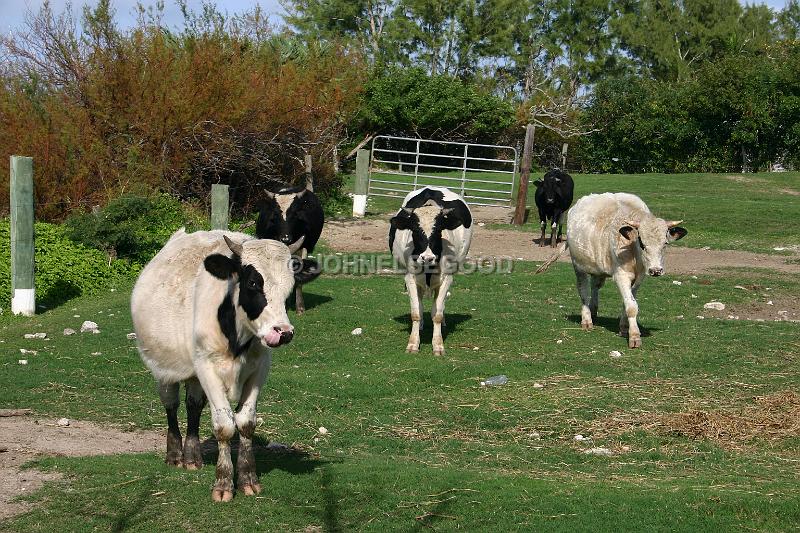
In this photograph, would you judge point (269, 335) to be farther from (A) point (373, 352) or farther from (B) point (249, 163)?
(B) point (249, 163)

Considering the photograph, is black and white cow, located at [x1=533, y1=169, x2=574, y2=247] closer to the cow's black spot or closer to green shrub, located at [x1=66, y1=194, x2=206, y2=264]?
green shrub, located at [x1=66, y1=194, x2=206, y2=264]

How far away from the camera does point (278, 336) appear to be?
663 centimetres

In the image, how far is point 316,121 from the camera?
29.5 m

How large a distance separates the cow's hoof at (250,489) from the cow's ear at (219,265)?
4.97 ft

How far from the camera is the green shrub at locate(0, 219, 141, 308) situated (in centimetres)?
1747

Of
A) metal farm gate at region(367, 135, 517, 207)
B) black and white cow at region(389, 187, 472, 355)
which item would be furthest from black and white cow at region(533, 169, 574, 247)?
black and white cow at region(389, 187, 472, 355)

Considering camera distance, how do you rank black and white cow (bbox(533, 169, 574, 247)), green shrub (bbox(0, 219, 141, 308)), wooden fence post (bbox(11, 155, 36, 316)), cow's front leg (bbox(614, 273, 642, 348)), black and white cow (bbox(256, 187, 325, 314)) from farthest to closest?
black and white cow (bbox(533, 169, 574, 247)), green shrub (bbox(0, 219, 141, 308)), black and white cow (bbox(256, 187, 325, 314)), wooden fence post (bbox(11, 155, 36, 316)), cow's front leg (bbox(614, 273, 642, 348))

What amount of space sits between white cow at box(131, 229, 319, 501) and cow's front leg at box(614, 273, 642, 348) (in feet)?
22.9

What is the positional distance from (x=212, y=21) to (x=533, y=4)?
4257 centimetres

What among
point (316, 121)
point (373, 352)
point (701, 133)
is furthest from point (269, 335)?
point (701, 133)

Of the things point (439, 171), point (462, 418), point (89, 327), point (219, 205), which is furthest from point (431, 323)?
point (439, 171)

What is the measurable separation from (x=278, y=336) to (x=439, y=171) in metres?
36.3

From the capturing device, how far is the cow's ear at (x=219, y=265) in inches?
276

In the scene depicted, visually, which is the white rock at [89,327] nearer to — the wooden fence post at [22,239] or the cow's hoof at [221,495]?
the wooden fence post at [22,239]
